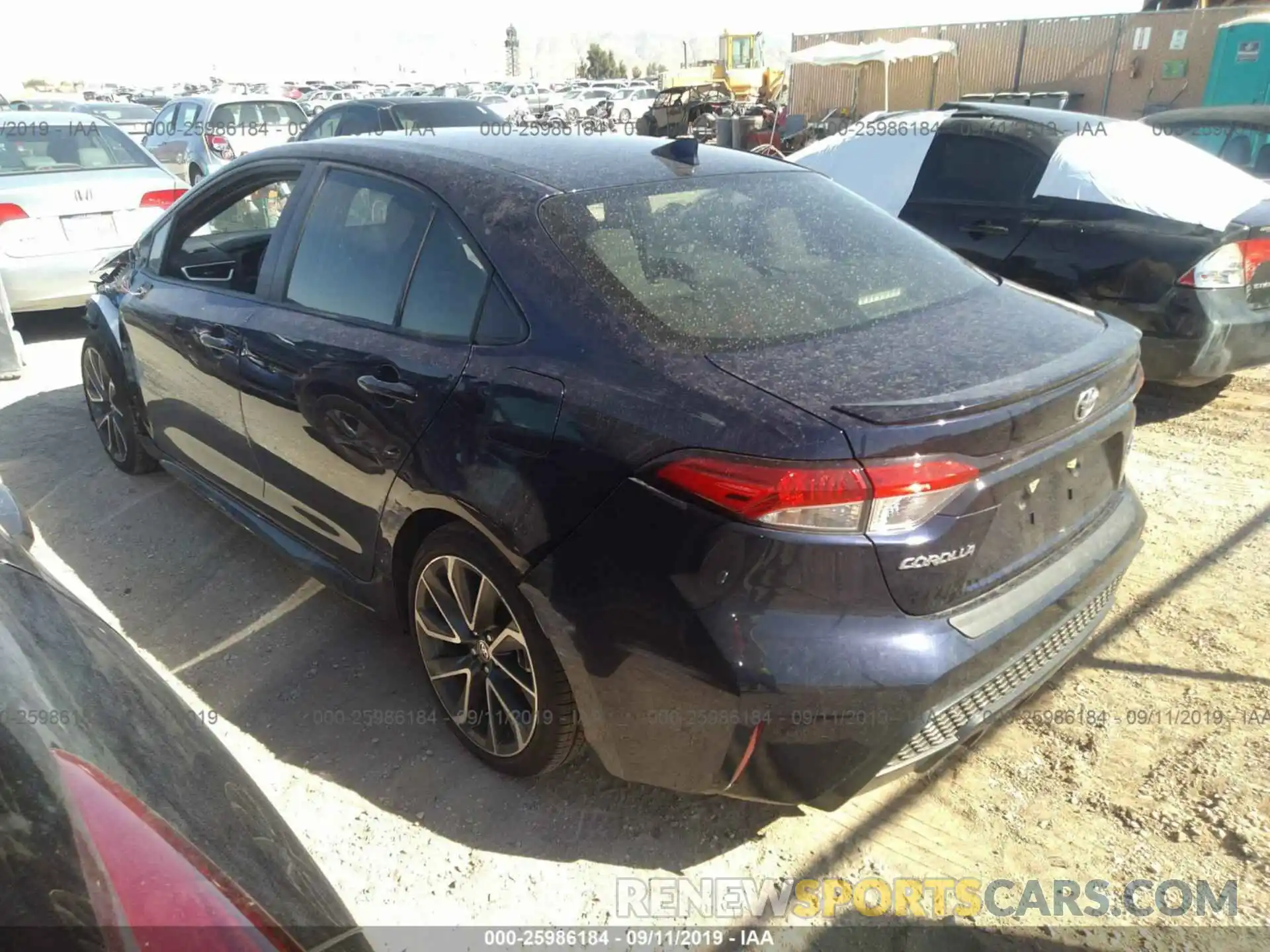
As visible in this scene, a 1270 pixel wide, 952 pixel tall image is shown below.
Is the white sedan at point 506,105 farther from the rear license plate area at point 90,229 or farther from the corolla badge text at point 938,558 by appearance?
the corolla badge text at point 938,558

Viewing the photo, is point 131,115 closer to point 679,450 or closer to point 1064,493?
point 679,450

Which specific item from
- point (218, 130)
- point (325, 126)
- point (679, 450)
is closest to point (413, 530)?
point (679, 450)

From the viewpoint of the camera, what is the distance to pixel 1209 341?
453cm

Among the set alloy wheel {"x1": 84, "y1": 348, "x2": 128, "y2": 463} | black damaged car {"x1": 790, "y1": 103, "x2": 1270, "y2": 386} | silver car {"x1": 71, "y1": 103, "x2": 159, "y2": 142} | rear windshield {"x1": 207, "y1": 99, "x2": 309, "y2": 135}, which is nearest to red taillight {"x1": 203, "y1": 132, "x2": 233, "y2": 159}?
rear windshield {"x1": 207, "y1": 99, "x2": 309, "y2": 135}

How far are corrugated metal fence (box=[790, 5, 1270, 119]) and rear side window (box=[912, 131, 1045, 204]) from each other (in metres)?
19.1

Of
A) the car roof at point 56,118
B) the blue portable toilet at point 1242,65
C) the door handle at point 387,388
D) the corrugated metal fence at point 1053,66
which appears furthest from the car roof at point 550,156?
the corrugated metal fence at point 1053,66

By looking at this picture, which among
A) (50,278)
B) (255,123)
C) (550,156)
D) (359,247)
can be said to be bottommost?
(50,278)

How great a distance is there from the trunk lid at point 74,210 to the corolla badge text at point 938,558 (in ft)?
23.3

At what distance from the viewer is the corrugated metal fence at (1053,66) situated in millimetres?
22734

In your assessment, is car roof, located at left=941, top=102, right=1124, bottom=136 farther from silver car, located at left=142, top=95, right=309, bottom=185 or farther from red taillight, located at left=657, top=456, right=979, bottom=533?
silver car, located at left=142, top=95, right=309, bottom=185

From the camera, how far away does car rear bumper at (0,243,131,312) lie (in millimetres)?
6672

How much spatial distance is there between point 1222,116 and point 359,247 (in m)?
7.61

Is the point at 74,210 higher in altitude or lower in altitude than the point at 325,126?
lower

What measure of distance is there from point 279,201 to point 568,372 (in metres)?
1.98
